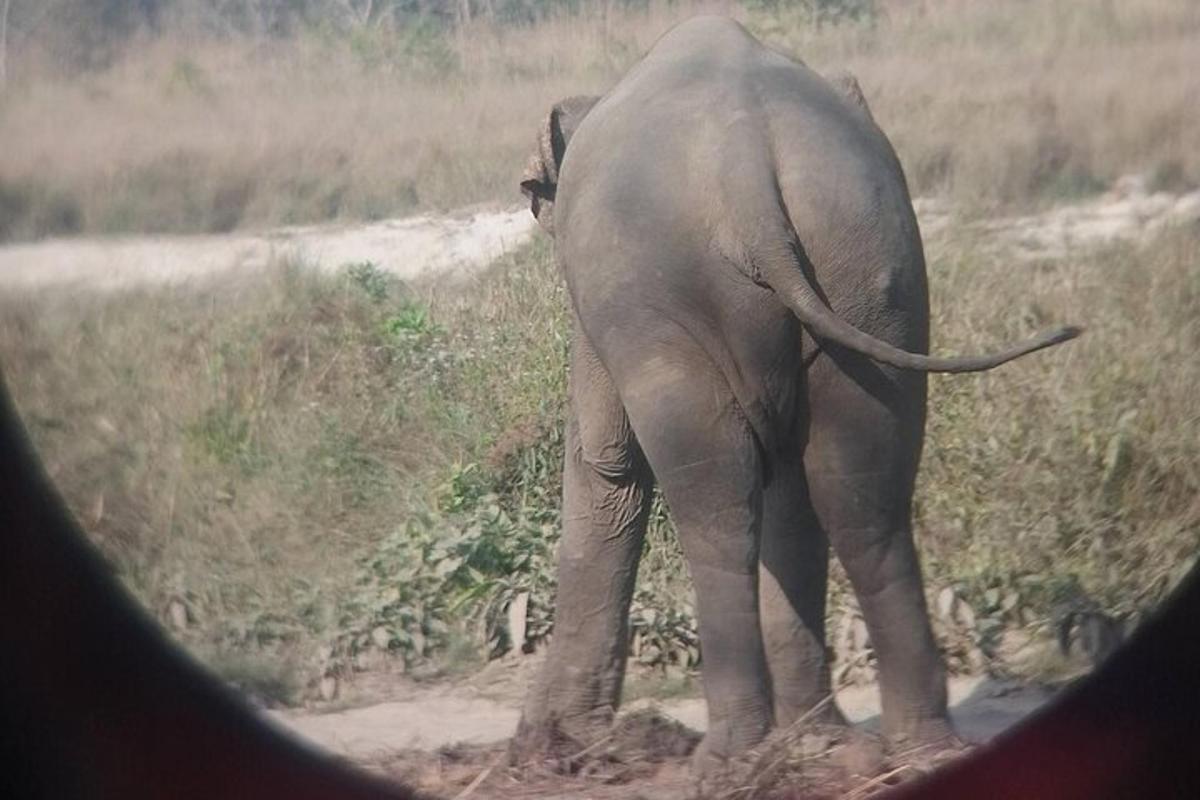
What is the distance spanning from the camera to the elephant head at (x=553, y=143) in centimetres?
589

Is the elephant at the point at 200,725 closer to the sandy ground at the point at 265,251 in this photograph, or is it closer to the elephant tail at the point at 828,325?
the elephant tail at the point at 828,325

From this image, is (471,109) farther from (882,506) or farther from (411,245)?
(882,506)

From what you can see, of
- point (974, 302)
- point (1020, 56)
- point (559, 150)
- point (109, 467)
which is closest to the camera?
point (559, 150)

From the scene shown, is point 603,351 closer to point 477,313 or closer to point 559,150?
point 559,150

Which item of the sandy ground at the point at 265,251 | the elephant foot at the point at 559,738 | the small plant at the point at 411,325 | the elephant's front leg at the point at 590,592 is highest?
the elephant's front leg at the point at 590,592

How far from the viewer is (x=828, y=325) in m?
4.75

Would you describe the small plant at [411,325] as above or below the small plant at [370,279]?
above

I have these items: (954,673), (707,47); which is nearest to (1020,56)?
(954,673)

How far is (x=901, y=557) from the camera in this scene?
5.11 m

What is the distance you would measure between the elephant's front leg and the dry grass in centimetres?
690

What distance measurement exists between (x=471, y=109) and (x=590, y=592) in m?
8.94

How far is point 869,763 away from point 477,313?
5004 mm

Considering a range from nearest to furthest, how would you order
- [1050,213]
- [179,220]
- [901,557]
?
[901,557] < [1050,213] < [179,220]

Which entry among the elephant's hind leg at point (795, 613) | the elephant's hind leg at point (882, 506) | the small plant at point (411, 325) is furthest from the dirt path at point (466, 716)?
the small plant at point (411, 325)
